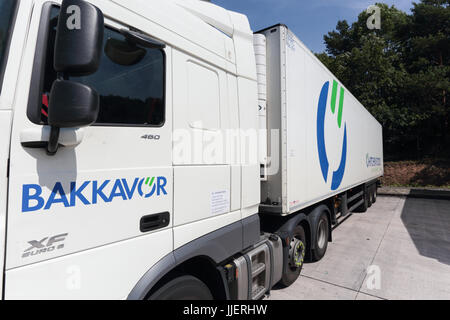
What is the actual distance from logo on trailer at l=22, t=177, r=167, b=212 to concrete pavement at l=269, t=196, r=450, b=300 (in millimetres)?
2813

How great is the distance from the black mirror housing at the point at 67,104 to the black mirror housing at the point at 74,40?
72 millimetres

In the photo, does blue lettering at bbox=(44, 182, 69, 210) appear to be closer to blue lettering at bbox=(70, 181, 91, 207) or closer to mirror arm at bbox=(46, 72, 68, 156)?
blue lettering at bbox=(70, 181, 91, 207)

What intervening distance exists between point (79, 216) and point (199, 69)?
1.48 meters

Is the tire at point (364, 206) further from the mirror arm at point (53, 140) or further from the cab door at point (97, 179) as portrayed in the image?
the mirror arm at point (53, 140)

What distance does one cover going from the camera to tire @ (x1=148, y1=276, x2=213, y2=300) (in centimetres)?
193

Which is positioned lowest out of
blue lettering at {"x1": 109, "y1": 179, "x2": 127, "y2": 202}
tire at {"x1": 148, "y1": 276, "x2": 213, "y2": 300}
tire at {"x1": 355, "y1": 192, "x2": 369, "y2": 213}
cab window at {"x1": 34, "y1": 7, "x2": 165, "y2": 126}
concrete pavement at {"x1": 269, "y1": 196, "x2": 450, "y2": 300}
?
concrete pavement at {"x1": 269, "y1": 196, "x2": 450, "y2": 300}

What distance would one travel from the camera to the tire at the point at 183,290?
193cm

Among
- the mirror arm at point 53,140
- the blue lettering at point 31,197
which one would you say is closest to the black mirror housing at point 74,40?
the mirror arm at point 53,140

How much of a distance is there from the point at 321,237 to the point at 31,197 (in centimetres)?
476

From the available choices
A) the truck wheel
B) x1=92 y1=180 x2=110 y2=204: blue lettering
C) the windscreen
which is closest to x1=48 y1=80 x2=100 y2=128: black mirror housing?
the windscreen
